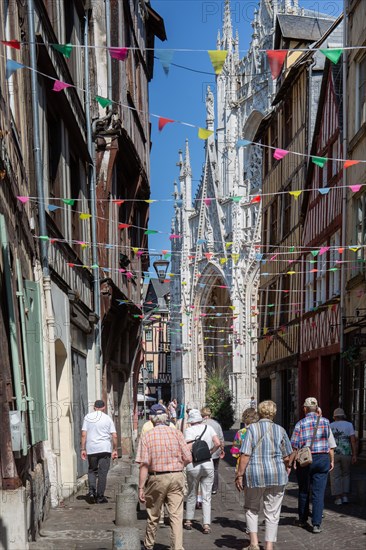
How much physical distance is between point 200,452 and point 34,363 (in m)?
2.28

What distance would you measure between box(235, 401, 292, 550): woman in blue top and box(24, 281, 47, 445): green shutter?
1.92 m

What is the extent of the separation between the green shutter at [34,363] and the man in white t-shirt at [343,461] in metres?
4.38

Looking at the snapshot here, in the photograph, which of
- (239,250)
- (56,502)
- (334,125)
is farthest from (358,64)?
(239,250)

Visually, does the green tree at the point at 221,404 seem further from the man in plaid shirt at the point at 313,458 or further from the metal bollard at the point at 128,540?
the metal bollard at the point at 128,540

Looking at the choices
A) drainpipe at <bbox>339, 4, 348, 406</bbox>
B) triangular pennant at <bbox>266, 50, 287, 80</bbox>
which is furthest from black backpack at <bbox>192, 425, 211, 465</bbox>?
drainpipe at <bbox>339, 4, 348, 406</bbox>

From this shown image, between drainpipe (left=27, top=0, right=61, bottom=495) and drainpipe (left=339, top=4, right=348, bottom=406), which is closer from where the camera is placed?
drainpipe (left=27, top=0, right=61, bottom=495)

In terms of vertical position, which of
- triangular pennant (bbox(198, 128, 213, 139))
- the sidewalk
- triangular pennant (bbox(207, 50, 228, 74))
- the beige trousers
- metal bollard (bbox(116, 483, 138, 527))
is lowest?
the sidewalk

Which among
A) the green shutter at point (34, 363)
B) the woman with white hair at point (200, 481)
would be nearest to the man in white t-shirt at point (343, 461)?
the woman with white hair at point (200, 481)

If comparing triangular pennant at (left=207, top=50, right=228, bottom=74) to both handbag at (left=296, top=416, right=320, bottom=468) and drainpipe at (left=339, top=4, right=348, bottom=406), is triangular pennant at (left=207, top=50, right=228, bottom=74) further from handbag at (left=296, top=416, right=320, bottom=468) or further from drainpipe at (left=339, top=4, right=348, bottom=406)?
drainpipe at (left=339, top=4, right=348, bottom=406)

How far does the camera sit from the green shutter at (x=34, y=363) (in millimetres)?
7566

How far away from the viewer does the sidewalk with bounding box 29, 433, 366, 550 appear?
25.7 feet

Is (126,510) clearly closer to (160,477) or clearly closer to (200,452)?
(200,452)

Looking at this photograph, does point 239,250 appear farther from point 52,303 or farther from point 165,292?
point 52,303

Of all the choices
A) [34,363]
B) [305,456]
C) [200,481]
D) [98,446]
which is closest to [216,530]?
[200,481]
